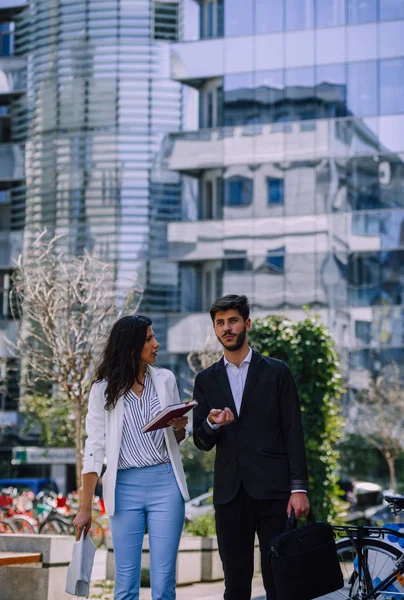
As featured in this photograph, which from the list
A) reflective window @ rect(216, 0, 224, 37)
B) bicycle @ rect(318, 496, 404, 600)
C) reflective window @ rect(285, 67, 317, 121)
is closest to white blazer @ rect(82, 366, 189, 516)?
bicycle @ rect(318, 496, 404, 600)

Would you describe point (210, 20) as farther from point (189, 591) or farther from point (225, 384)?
point (225, 384)

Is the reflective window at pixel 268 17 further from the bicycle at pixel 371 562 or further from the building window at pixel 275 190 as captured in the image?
the bicycle at pixel 371 562

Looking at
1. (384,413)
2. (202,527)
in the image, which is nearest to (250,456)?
(202,527)

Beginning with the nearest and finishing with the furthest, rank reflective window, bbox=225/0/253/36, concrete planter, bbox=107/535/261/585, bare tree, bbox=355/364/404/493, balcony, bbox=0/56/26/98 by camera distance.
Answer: concrete planter, bbox=107/535/261/585 → bare tree, bbox=355/364/404/493 → reflective window, bbox=225/0/253/36 → balcony, bbox=0/56/26/98

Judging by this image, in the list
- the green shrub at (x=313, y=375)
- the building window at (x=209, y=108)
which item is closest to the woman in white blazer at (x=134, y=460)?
the green shrub at (x=313, y=375)

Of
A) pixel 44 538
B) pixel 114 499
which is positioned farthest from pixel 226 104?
pixel 114 499

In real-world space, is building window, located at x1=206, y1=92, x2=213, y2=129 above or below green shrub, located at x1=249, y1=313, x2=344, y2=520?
above

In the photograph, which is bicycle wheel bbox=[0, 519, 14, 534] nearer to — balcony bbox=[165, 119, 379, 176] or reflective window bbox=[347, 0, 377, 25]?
balcony bbox=[165, 119, 379, 176]

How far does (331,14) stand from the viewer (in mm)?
40750

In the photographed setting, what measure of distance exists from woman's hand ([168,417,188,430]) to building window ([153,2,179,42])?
38.7 metres

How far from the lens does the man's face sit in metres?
6.10

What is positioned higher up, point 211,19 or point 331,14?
point 211,19

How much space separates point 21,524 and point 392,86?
24.6m

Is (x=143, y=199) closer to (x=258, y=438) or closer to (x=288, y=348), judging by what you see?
(x=288, y=348)
